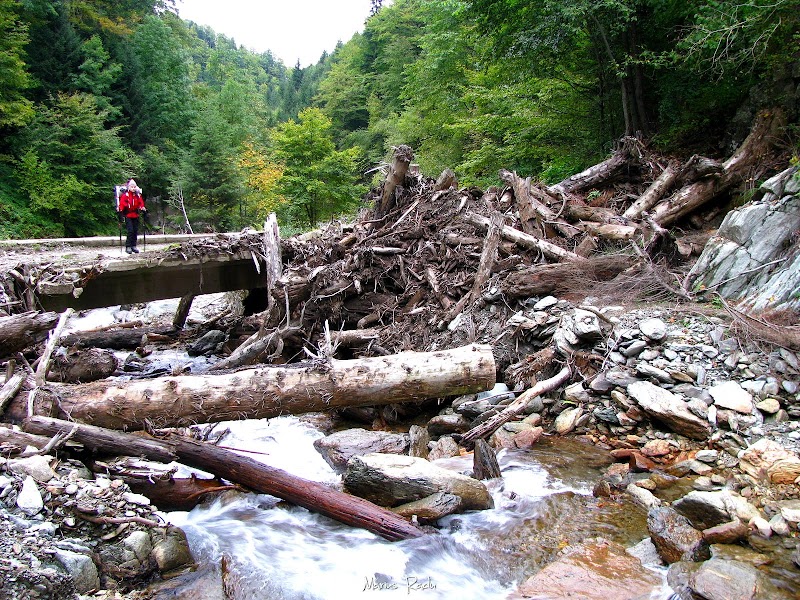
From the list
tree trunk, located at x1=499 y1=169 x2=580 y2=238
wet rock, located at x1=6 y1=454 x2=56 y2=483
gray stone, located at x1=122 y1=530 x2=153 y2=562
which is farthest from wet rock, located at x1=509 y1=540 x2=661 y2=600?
tree trunk, located at x1=499 y1=169 x2=580 y2=238

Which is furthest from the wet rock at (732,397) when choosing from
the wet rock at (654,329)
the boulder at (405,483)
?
the boulder at (405,483)

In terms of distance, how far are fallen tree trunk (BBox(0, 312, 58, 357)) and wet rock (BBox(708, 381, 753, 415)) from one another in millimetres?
7887

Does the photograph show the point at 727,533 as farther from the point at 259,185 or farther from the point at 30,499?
the point at 259,185

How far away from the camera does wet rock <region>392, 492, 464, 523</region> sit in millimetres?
4637

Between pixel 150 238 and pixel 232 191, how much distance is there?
11.4m

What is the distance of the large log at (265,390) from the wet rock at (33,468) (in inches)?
41.8

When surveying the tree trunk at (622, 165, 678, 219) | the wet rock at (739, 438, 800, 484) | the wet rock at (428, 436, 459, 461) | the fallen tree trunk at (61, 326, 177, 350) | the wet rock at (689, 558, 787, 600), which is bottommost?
the fallen tree trunk at (61, 326, 177, 350)

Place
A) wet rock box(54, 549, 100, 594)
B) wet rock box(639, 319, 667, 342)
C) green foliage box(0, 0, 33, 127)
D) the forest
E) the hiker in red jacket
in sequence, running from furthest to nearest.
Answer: green foliage box(0, 0, 33, 127) < the forest < the hiker in red jacket < wet rock box(639, 319, 667, 342) < wet rock box(54, 549, 100, 594)

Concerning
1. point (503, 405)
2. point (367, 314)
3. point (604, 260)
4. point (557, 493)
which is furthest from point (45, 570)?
point (604, 260)

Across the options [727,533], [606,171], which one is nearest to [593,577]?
[727,533]

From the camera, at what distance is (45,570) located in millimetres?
3203

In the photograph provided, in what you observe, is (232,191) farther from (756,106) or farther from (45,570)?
(45,570)

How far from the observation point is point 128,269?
1032 cm

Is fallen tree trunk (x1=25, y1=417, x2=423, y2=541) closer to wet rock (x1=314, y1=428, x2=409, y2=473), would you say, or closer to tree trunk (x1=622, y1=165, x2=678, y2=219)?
wet rock (x1=314, y1=428, x2=409, y2=473)
